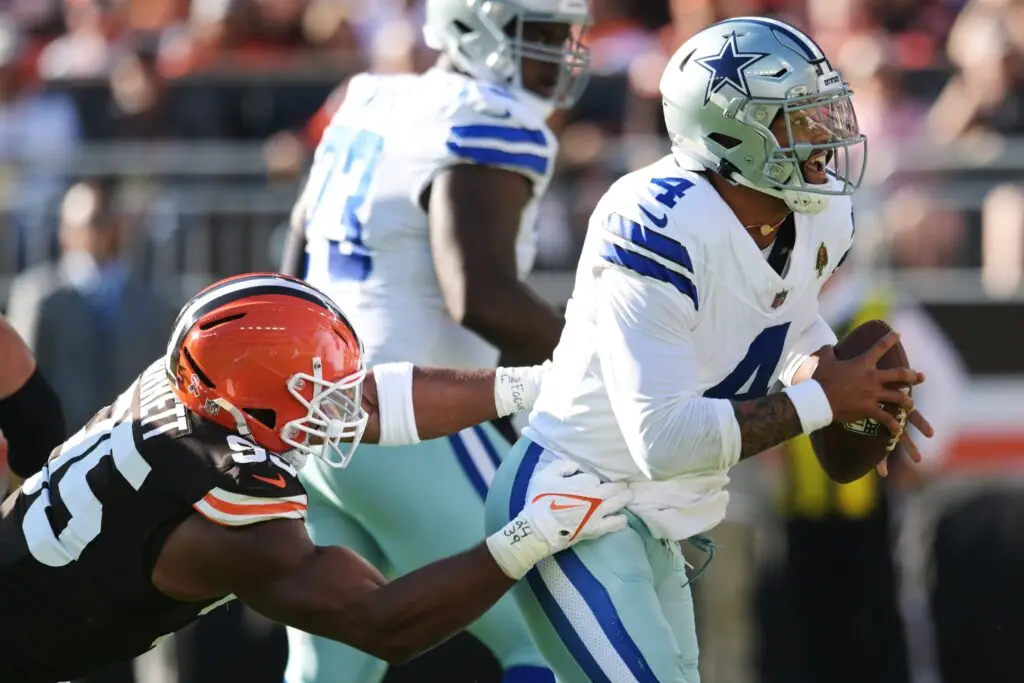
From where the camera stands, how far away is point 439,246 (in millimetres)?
4285

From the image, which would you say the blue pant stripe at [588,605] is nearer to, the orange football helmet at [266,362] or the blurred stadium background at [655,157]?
the orange football helmet at [266,362]

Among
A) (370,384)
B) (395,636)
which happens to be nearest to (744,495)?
(370,384)

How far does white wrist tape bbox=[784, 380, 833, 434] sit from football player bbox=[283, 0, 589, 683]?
1.05 m

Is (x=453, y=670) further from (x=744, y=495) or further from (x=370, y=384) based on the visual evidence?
(x=370, y=384)

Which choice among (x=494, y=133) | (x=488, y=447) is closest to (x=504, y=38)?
(x=494, y=133)

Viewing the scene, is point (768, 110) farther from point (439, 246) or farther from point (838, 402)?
point (439, 246)

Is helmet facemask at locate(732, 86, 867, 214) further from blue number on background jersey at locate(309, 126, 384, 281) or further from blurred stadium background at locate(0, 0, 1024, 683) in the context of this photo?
blurred stadium background at locate(0, 0, 1024, 683)

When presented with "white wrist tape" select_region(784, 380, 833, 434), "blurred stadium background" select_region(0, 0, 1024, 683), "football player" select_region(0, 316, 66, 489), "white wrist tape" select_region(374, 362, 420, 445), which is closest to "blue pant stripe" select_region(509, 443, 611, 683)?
"white wrist tape" select_region(374, 362, 420, 445)

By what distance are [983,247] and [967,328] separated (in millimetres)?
352

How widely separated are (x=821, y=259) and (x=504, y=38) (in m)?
1.34

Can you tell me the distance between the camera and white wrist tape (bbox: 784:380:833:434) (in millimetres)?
3299

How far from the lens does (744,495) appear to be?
712cm

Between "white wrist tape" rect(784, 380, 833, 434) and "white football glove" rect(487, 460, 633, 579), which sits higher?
"white wrist tape" rect(784, 380, 833, 434)

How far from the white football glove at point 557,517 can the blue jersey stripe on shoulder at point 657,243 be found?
0.47 m
